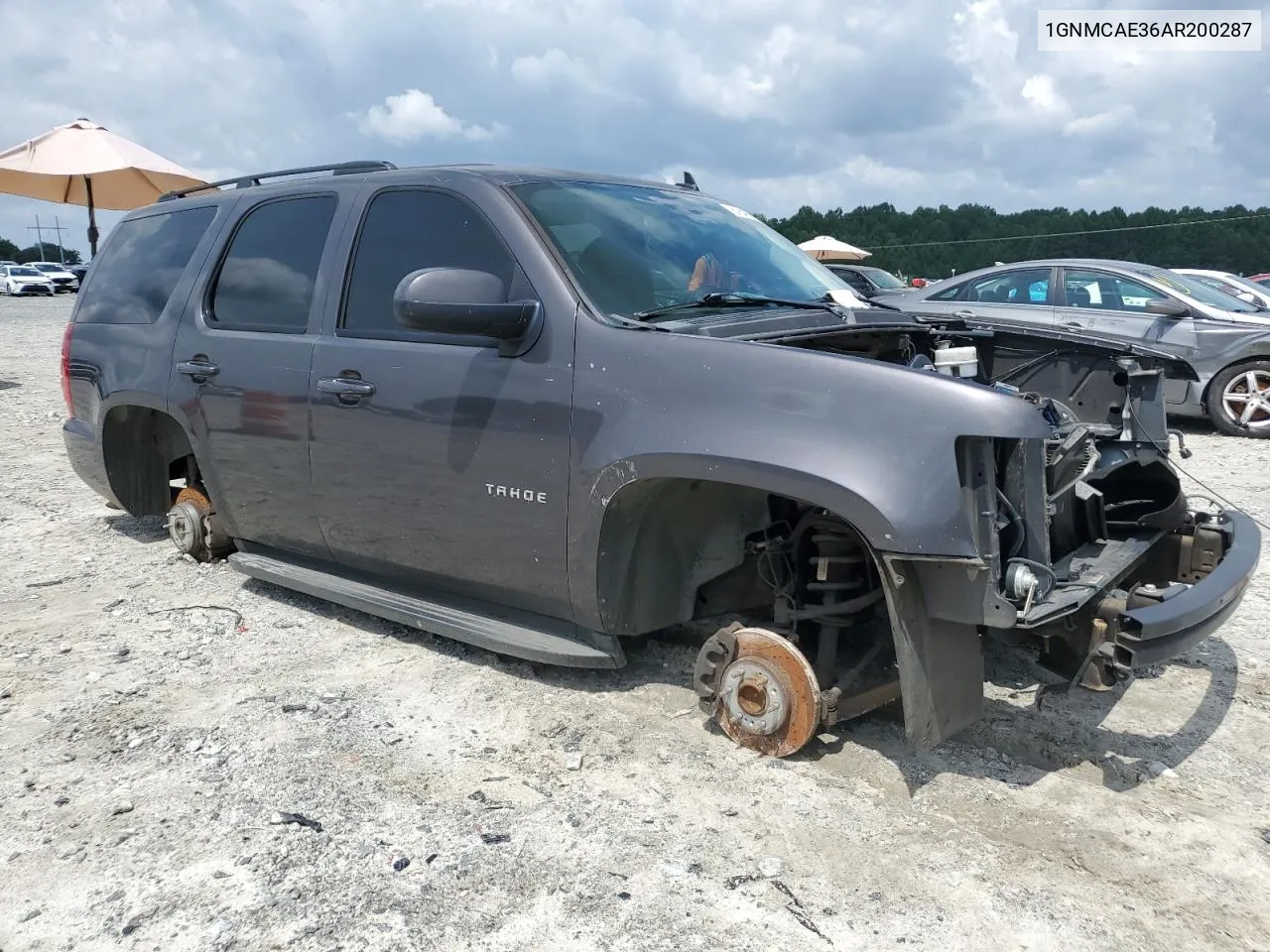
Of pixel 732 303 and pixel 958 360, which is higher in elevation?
pixel 732 303

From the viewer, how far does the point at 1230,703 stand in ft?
11.3

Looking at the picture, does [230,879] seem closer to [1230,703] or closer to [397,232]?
[397,232]

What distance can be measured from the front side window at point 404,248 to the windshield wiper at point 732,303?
553 mm

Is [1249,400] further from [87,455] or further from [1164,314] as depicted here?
[87,455]

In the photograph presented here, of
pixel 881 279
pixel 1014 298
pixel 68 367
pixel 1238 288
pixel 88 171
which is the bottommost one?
pixel 68 367

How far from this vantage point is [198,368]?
424cm

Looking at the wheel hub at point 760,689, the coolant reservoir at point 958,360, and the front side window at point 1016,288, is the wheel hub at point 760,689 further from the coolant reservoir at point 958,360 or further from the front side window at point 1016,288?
the front side window at point 1016,288

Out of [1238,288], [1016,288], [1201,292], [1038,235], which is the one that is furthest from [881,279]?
[1038,235]

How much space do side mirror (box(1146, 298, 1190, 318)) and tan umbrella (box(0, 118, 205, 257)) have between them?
9.51m

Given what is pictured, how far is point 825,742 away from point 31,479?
21.9 feet

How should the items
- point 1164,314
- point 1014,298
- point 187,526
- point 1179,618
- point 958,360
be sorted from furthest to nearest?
point 1014,298
point 1164,314
point 187,526
point 958,360
point 1179,618

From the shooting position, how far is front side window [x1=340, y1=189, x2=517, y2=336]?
11.1ft

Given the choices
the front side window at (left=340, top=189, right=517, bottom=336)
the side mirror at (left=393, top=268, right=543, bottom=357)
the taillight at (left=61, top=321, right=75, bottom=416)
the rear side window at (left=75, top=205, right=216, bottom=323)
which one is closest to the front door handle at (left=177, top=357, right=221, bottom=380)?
the rear side window at (left=75, top=205, right=216, bottom=323)

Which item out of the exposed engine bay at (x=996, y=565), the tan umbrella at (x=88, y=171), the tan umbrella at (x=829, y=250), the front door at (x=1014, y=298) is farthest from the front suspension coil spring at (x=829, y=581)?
the tan umbrella at (x=829, y=250)
